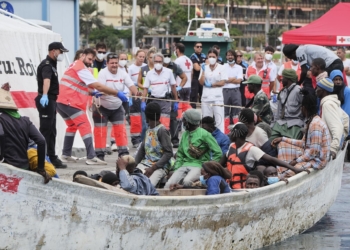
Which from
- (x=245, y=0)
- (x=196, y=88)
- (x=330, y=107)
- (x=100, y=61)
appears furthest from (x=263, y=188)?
(x=245, y=0)

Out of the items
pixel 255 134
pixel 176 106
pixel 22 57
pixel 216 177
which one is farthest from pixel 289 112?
pixel 176 106

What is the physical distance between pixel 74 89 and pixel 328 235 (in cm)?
491

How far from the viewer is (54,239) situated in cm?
816

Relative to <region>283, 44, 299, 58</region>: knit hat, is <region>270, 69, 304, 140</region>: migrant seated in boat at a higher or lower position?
Answer: lower

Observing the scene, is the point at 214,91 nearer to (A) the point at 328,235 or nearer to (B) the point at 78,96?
(B) the point at 78,96

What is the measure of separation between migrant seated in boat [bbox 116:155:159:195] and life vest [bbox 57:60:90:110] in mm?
5102

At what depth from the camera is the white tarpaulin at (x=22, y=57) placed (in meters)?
14.8

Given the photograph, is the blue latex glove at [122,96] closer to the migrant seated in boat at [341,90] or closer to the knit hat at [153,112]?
the knit hat at [153,112]

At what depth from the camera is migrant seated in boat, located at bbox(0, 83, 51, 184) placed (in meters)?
8.41

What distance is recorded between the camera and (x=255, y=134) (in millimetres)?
11531

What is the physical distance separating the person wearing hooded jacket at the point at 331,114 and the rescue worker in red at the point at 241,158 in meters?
1.24

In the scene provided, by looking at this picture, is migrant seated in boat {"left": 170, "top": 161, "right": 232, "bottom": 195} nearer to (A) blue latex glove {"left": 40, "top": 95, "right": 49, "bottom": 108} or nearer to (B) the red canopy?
(A) blue latex glove {"left": 40, "top": 95, "right": 49, "bottom": 108}

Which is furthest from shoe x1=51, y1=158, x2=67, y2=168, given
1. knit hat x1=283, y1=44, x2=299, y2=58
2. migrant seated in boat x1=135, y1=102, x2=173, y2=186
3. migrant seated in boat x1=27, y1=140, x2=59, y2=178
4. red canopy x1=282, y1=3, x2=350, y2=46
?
red canopy x1=282, y1=3, x2=350, y2=46

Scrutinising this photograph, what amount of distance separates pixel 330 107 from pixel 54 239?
5.00 m
